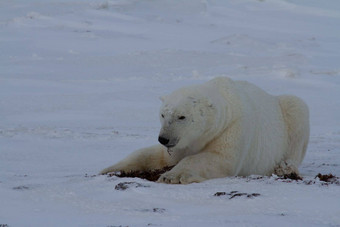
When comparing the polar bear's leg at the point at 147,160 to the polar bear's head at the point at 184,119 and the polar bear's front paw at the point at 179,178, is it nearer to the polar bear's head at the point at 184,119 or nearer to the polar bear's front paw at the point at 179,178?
the polar bear's head at the point at 184,119

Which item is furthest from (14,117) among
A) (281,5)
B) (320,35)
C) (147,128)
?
(281,5)

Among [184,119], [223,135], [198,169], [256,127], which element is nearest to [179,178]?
[198,169]

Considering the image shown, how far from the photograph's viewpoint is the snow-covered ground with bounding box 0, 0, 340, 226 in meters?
3.54

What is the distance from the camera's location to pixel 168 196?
12.8ft

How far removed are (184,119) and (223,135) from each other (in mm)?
436

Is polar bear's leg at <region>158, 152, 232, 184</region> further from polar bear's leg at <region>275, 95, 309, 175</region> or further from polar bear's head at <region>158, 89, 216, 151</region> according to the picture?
polar bear's leg at <region>275, 95, 309, 175</region>

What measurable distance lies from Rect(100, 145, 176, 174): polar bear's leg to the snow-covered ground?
1.36ft

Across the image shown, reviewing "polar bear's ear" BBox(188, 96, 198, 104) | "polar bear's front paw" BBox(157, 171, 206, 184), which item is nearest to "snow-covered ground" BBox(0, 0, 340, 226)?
"polar bear's front paw" BBox(157, 171, 206, 184)

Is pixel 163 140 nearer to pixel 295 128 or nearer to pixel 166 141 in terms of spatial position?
pixel 166 141

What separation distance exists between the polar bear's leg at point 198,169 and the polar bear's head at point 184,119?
0.15m

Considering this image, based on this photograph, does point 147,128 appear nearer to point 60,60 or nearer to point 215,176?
point 215,176

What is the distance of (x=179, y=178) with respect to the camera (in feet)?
15.2

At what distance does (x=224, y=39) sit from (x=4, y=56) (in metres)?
6.02

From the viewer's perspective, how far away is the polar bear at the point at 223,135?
4.83 meters
